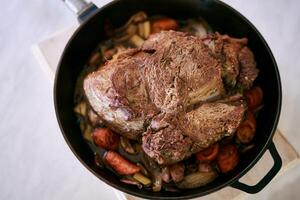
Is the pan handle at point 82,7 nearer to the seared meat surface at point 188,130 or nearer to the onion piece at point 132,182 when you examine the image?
the seared meat surface at point 188,130

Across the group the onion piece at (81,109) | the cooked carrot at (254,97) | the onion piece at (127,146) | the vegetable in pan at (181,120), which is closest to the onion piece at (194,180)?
the vegetable in pan at (181,120)

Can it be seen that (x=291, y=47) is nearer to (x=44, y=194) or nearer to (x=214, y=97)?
(x=214, y=97)

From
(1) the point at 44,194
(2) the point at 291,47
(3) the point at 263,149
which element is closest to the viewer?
(3) the point at 263,149

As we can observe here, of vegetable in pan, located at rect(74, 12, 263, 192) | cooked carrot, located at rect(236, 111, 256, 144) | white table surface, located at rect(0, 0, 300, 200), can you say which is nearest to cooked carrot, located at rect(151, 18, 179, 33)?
vegetable in pan, located at rect(74, 12, 263, 192)

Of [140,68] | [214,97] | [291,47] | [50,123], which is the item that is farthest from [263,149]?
[50,123]

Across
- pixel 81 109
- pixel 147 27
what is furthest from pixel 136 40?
pixel 81 109

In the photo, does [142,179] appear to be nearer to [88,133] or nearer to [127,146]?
[127,146]
